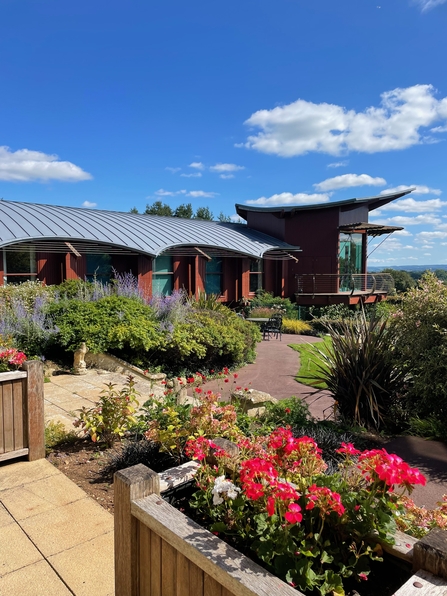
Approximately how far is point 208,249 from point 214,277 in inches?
65.1

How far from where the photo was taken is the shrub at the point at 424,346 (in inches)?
197

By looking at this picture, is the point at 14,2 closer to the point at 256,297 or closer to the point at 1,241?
the point at 1,241

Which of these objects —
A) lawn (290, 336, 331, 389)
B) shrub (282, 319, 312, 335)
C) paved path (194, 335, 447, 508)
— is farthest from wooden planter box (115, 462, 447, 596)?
shrub (282, 319, 312, 335)

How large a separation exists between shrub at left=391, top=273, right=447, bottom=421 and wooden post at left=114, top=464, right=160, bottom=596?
4.21 meters

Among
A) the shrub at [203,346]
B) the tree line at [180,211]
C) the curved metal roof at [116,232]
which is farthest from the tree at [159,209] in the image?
the shrub at [203,346]

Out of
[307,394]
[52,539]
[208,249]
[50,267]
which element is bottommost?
[307,394]

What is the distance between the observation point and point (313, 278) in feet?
68.1

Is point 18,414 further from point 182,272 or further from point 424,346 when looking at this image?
point 182,272

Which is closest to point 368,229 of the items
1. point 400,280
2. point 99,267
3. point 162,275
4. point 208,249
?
point 208,249

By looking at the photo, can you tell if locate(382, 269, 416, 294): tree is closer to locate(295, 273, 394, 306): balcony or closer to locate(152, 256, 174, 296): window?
locate(295, 273, 394, 306): balcony

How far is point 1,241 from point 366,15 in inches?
433

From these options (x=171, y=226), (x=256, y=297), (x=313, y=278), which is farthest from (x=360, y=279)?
(x=171, y=226)

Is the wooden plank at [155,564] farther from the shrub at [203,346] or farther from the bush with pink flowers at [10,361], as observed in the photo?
the shrub at [203,346]

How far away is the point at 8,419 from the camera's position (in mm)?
3678
